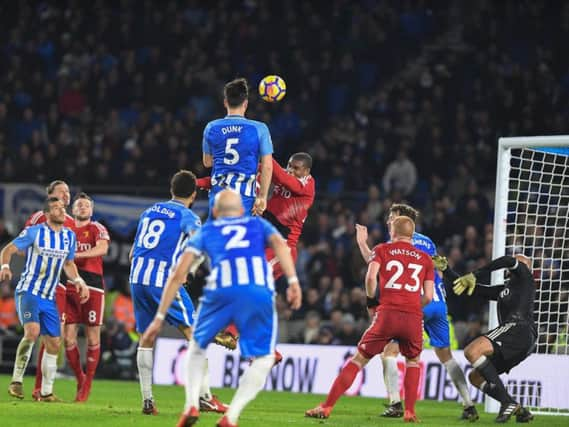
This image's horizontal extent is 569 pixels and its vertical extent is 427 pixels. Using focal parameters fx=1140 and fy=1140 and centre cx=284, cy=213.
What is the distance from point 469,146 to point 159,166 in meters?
6.21

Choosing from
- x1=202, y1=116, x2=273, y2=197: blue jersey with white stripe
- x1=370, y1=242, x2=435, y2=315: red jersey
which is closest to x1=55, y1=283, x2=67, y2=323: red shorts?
x1=202, y1=116, x2=273, y2=197: blue jersey with white stripe

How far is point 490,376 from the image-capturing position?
11.5 metres

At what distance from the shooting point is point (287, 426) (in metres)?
9.90

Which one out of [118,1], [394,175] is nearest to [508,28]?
[394,175]

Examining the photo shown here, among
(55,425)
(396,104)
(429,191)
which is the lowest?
(55,425)

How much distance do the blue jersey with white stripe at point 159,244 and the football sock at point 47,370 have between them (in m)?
2.28

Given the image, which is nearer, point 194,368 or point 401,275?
point 194,368

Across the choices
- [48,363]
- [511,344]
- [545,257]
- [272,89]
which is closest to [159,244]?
[272,89]

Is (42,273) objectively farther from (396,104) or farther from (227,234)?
(396,104)

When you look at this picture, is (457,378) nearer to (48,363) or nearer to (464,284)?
(464,284)

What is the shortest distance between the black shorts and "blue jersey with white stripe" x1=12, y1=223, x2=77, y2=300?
4670 mm

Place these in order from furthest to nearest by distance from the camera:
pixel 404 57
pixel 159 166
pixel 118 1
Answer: pixel 118 1, pixel 404 57, pixel 159 166

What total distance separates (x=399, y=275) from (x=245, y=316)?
3.02m

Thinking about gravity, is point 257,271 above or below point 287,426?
above
